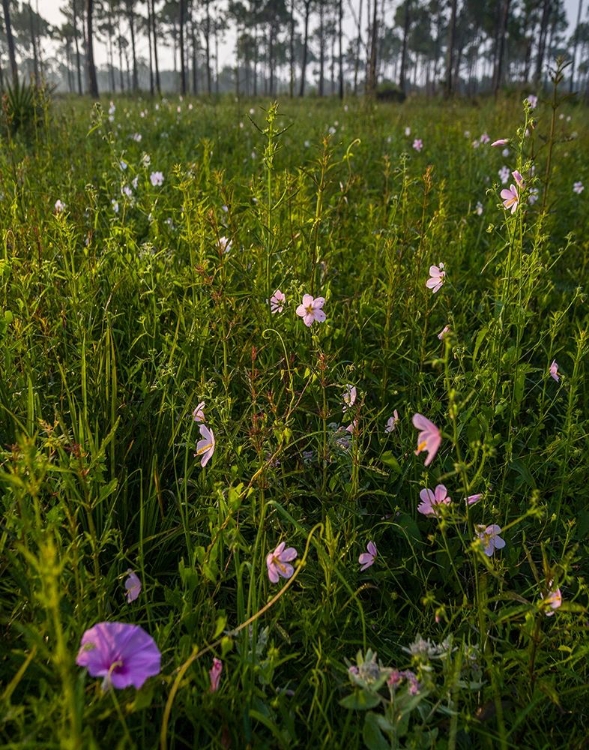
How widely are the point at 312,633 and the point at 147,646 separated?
1.55 ft

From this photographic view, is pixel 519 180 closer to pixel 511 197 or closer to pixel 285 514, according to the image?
pixel 511 197

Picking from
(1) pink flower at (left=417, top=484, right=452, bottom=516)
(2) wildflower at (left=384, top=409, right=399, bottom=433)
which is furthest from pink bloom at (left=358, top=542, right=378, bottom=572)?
(2) wildflower at (left=384, top=409, right=399, bottom=433)

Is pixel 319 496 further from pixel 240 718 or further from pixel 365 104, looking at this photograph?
pixel 365 104

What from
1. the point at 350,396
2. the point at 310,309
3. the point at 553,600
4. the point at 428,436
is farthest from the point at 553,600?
the point at 310,309

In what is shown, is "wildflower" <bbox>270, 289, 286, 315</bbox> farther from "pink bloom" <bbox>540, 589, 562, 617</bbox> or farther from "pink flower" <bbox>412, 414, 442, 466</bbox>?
"pink bloom" <bbox>540, 589, 562, 617</bbox>

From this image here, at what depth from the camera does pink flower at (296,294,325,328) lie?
1.70 meters

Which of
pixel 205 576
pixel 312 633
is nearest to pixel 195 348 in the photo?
pixel 205 576

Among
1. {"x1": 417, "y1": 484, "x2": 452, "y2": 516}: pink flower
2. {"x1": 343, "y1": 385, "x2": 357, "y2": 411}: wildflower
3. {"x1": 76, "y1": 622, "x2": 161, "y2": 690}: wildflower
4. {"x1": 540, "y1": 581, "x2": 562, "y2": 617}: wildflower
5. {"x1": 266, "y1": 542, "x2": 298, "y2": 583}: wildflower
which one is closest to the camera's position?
{"x1": 76, "y1": 622, "x2": 161, "y2": 690}: wildflower

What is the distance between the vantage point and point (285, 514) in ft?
3.92

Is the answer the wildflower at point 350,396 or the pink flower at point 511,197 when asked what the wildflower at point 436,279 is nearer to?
the pink flower at point 511,197

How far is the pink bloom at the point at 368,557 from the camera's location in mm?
1377

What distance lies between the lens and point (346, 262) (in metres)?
2.79

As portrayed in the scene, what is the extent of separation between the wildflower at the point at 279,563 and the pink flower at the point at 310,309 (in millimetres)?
723

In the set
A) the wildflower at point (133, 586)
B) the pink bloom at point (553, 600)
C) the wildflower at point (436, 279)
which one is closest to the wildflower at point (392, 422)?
the wildflower at point (436, 279)
